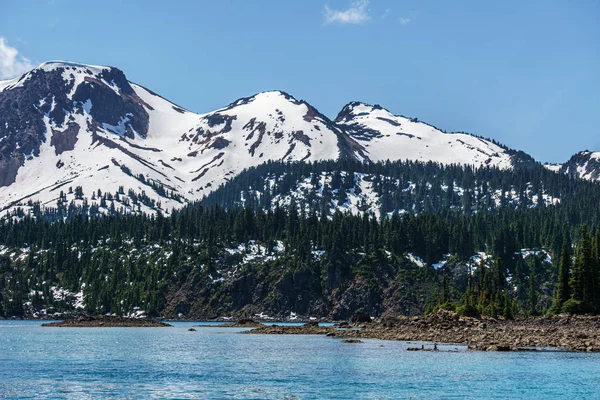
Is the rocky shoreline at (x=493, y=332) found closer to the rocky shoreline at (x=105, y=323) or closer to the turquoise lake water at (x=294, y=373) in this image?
the turquoise lake water at (x=294, y=373)

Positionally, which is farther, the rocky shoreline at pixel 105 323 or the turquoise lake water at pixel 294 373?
the rocky shoreline at pixel 105 323

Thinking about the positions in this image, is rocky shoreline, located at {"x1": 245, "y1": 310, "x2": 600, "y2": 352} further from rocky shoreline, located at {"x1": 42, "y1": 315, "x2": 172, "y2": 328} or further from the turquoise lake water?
rocky shoreline, located at {"x1": 42, "y1": 315, "x2": 172, "y2": 328}

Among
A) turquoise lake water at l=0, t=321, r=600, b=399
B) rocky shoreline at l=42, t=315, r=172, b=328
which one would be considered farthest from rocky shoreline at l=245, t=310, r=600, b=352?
rocky shoreline at l=42, t=315, r=172, b=328

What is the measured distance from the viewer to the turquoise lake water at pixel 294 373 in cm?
5694

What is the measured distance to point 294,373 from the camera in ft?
231

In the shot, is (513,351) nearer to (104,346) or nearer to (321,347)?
(321,347)

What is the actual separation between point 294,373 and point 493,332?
45.7 metres

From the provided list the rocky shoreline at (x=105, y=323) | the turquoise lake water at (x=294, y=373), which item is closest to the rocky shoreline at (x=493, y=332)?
the turquoise lake water at (x=294, y=373)

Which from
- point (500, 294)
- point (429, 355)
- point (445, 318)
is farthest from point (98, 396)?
point (500, 294)

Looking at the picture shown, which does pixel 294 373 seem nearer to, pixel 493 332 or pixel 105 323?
pixel 493 332

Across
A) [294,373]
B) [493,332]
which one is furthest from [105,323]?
[294,373]

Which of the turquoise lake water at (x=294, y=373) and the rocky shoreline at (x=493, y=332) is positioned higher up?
the rocky shoreline at (x=493, y=332)

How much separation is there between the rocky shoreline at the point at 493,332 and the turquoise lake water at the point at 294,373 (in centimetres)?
654

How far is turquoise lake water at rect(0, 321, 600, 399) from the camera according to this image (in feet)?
187
